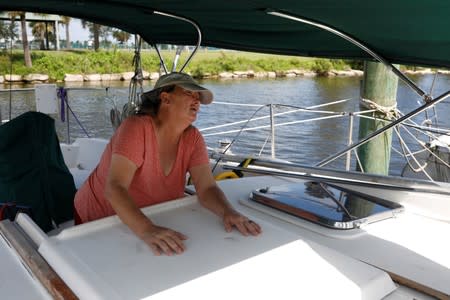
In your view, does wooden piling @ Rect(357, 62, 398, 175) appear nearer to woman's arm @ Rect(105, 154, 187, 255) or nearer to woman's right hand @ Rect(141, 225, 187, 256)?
woman's arm @ Rect(105, 154, 187, 255)

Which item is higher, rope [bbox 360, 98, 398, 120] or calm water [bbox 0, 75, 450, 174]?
rope [bbox 360, 98, 398, 120]

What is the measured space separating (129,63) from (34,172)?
24.1m

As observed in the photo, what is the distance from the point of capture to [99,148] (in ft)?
12.4

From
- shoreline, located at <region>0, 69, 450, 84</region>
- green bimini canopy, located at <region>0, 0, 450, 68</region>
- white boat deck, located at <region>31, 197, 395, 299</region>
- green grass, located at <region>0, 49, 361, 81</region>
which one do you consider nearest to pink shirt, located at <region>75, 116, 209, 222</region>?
white boat deck, located at <region>31, 197, 395, 299</region>

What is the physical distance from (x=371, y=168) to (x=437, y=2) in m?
3.09

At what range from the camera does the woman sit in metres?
1.59

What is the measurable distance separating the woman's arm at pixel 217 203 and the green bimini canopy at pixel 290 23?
0.69 metres

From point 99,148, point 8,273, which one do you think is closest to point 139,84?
point 99,148

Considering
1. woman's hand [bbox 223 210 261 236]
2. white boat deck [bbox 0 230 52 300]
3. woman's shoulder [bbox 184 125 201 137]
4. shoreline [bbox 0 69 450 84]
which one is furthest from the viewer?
shoreline [bbox 0 69 450 84]

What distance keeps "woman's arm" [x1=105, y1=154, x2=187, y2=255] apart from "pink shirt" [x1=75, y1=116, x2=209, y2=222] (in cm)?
5

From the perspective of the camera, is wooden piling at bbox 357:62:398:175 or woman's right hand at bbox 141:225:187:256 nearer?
woman's right hand at bbox 141:225:187:256

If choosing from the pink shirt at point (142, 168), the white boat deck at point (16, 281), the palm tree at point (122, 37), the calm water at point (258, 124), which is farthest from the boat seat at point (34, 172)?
the calm water at point (258, 124)

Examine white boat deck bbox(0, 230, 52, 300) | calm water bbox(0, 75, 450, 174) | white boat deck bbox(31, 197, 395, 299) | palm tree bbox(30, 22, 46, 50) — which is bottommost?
calm water bbox(0, 75, 450, 174)

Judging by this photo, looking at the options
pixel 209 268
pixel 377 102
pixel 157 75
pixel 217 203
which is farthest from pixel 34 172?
pixel 157 75
